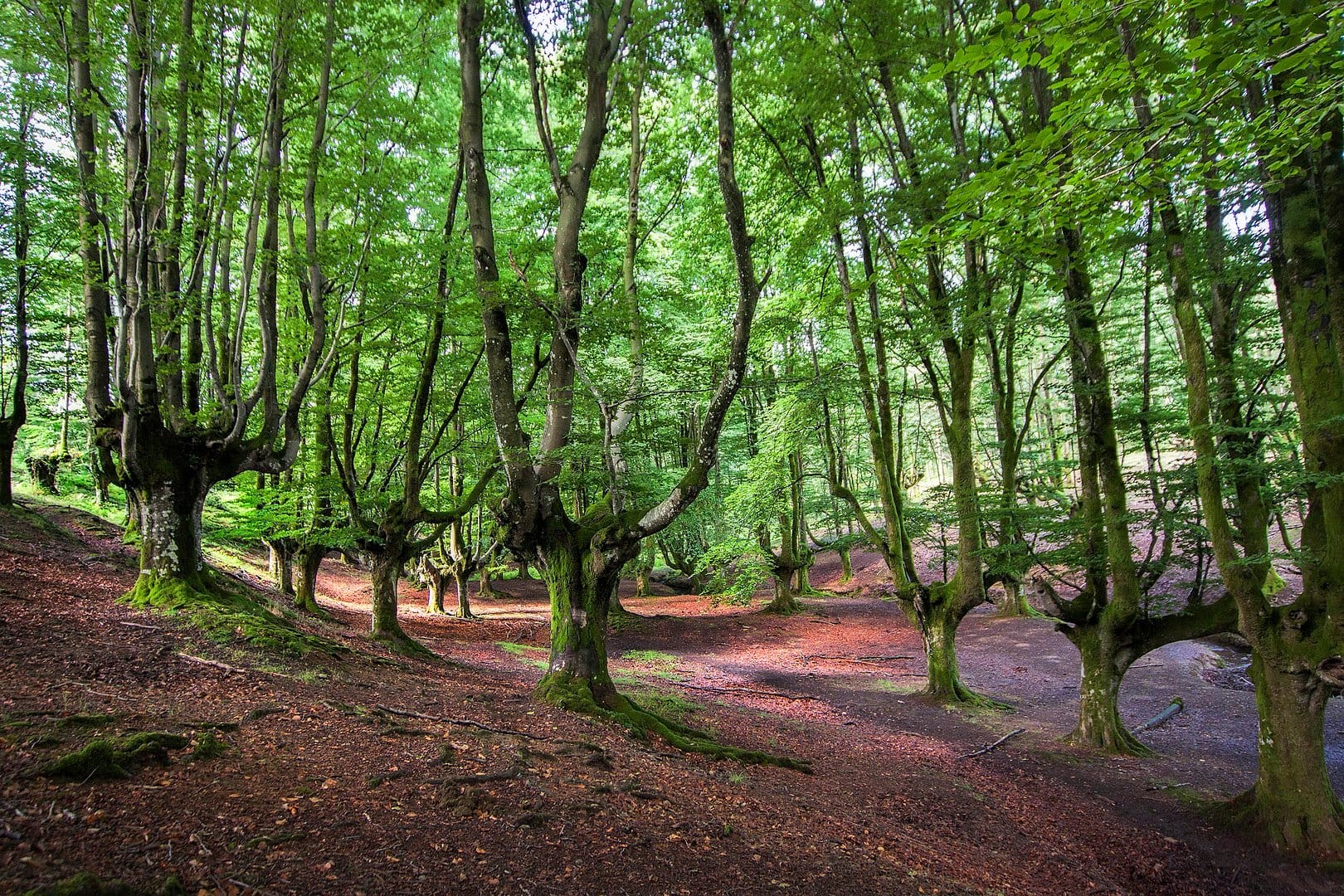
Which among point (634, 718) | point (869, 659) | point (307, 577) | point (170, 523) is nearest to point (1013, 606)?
point (869, 659)

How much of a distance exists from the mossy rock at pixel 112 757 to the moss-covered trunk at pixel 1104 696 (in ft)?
30.7

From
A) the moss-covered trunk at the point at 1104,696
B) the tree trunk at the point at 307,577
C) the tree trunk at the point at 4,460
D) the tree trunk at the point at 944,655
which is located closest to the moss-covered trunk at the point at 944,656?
the tree trunk at the point at 944,655

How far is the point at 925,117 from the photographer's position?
1016cm

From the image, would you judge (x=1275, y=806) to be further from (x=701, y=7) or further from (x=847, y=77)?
(x=847, y=77)

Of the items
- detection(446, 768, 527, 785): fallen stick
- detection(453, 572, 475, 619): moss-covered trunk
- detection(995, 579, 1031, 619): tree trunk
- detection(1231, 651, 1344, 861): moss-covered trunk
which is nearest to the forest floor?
detection(446, 768, 527, 785): fallen stick

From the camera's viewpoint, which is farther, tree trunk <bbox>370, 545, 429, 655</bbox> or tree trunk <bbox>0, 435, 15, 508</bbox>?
tree trunk <bbox>370, 545, 429, 655</bbox>

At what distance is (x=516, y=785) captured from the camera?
414cm

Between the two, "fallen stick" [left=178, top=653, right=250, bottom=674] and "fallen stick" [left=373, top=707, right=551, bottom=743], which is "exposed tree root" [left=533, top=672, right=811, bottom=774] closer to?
"fallen stick" [left=373, top=707, right=551, bottom=743]

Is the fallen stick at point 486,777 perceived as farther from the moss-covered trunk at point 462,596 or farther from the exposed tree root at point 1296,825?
the moss-covered trunk at point 462,596

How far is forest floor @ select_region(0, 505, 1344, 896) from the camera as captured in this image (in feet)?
9.20

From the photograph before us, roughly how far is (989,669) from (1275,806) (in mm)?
8343

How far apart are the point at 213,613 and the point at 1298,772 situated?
407 inches

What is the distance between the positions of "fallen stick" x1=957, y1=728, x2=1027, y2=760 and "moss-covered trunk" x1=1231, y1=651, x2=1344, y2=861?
260 centimetres

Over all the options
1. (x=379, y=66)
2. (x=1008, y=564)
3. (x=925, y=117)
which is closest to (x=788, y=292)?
(x=925, y=117)
